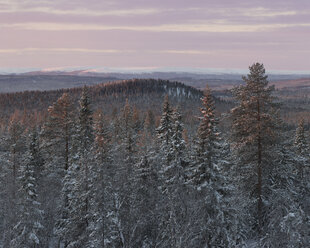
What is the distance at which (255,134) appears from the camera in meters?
20.4

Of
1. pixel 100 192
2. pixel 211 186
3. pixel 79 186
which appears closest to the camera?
pixel 211 186

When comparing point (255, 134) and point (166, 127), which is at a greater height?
point (255, 134)

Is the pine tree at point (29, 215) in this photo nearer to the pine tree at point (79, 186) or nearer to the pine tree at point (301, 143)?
the pine tree at point (79, 186)

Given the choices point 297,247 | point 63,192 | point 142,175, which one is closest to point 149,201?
point 142,175

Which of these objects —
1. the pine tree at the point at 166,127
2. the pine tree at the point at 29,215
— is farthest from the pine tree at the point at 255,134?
the pine tree at the point at 29,215

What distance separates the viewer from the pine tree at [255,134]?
20547 millimetres

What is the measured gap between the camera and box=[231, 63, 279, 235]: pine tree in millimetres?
20547

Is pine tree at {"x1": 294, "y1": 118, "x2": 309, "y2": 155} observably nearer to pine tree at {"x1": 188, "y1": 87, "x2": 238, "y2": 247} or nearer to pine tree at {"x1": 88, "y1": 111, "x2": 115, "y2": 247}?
pine tree at {"x1": 188, "y1": 87, "x2": 238, "y2": 247}

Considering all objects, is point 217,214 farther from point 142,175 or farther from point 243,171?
point 142,175

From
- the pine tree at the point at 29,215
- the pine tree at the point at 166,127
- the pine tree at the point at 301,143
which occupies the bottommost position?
the pine tree at the point at 29,215

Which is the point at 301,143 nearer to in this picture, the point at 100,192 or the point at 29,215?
the point at 100,192

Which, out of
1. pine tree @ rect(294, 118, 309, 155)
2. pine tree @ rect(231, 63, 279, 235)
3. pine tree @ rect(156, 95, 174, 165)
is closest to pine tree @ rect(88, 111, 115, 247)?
pine tree @ rect(156, 95, 174, 165)

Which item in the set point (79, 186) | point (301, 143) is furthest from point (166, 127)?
point (301, 143)

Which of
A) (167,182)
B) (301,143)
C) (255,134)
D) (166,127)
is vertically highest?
(255,134)
